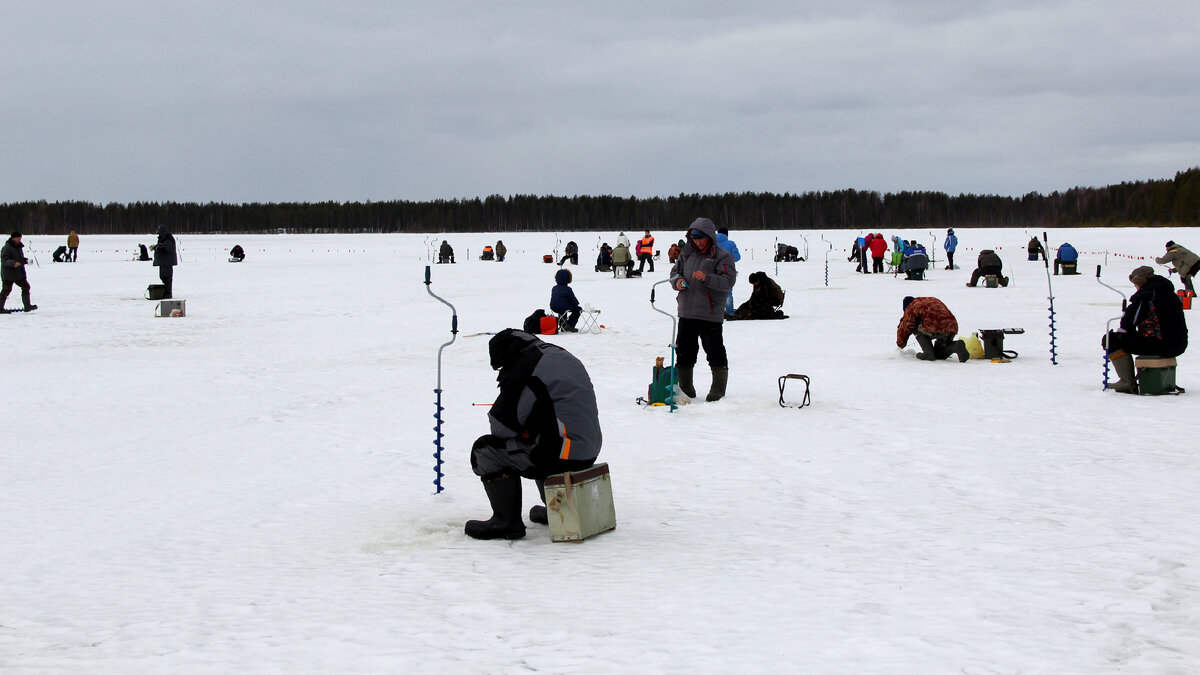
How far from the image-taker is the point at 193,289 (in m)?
32.6

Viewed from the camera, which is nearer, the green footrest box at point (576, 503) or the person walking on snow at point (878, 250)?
the green footrest box at point (576, 503)

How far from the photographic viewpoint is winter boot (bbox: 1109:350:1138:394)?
38.0 ft

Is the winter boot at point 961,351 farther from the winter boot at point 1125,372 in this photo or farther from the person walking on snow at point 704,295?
the person walking on snow at point 704,295

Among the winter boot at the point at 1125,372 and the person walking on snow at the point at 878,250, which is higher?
the person walking on snow at the point at 878,250

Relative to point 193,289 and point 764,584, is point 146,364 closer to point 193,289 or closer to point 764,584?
point 764,584

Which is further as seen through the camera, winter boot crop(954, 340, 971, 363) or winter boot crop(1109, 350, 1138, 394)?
winter boot crop(954, 340, 971, 363)

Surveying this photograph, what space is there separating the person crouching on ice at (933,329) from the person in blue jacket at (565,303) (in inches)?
267

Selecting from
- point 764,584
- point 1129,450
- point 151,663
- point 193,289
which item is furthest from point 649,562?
point 193,289

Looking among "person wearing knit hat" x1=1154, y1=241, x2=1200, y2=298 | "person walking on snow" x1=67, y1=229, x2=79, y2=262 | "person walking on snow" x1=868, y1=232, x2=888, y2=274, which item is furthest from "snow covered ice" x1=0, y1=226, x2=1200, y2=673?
"person walking on snow" x1=67, y1=229, x2=79, y2=262

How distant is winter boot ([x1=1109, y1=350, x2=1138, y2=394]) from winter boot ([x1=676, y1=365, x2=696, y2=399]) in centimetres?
465

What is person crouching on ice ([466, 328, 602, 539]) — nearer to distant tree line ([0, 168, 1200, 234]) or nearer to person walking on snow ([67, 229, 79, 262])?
person walking on snow ([67, 229, 79, 262])

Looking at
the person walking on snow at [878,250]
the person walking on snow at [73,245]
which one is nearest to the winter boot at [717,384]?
the person walking on snow at [878,250]

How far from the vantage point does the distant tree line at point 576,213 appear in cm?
15288

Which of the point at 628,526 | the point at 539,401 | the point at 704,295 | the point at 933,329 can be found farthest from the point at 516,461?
the point at 933,329
